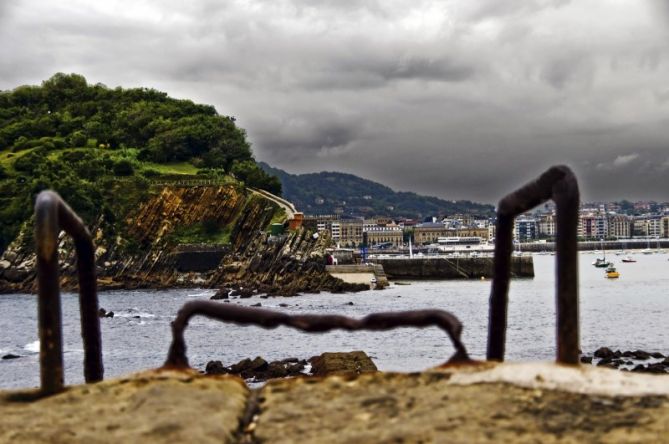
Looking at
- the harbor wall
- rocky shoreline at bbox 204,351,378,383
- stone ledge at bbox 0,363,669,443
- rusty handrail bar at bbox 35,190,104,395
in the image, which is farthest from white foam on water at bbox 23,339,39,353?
the harbor wall

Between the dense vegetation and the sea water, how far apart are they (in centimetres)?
2564

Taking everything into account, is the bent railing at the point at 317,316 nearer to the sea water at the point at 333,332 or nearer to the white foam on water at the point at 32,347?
the sea water at the point at 333,332

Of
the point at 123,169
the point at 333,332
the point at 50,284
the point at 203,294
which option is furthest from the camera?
the point at 123,169

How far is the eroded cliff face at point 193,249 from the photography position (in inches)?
4375

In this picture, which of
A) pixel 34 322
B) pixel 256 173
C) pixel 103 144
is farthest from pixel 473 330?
pixel 103 144

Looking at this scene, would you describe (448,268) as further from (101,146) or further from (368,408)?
(368,408)

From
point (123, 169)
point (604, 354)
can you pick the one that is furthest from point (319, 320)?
point (123, 169)

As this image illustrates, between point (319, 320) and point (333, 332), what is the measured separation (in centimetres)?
5936

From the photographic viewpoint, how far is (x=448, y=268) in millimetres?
137125

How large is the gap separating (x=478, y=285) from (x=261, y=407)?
11833cm

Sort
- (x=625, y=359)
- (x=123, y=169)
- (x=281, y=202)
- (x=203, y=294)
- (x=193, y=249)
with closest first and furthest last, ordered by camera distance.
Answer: (x=625, y=359) < (x=203, y=294) < (x=193, y=249) < (x=281, y=202) < (x=123, y=169)

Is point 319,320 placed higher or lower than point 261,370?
higher

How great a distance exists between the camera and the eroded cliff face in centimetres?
11112

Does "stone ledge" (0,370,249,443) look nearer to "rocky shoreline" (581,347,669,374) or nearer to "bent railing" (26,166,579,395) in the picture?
"bent railing" (26,166,579,395)
